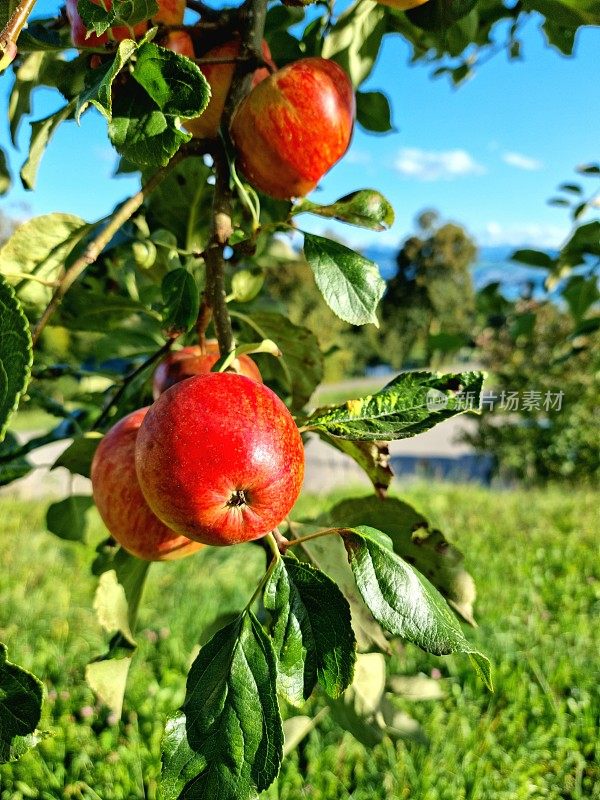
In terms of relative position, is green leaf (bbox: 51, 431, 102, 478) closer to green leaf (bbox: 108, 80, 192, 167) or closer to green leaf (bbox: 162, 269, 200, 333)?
green leaf (bbox: 162, 269, 200, 333)

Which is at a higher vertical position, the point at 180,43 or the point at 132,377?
the point at 180,43

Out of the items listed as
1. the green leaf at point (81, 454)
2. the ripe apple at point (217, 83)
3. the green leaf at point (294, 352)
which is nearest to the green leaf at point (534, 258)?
the green leaf at point (294, 352)

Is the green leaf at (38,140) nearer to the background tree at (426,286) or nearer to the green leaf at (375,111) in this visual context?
the green leaf at (375,111)

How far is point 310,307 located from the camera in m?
13.7

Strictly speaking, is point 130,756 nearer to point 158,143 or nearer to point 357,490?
point 158,143

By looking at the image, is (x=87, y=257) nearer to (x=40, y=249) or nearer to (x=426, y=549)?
(x=40, y=249)

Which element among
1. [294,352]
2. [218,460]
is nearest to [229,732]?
[218,460]

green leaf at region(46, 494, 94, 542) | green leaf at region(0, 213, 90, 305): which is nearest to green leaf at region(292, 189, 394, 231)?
green leaf at region(0, 213, 90, 305)

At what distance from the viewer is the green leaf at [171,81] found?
0.46 m

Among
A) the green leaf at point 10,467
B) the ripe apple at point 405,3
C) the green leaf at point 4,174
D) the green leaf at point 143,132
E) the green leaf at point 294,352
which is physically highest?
the ripe apple at point 405,3

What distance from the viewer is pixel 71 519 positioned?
897 millimetres

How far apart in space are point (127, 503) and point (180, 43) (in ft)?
1.32

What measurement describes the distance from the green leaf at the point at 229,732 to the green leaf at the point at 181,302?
10.6 inches

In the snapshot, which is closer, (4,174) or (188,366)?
(188,366)
